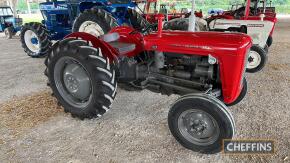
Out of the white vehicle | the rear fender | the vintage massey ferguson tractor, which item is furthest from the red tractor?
the rear fender

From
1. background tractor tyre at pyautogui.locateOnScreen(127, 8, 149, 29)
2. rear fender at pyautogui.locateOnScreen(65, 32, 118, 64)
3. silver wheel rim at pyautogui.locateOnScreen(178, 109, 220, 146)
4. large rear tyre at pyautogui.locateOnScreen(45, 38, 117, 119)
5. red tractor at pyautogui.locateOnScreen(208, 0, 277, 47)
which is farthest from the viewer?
background tractor tyre at pyautogui.locateOnScreen(127, 8, 149, 29)

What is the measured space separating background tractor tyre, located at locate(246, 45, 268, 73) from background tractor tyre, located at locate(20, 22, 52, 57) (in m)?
4.65

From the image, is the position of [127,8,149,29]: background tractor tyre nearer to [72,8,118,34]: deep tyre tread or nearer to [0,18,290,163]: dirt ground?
[72,8,118,34]: deep tyre tread

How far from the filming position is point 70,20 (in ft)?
21.1

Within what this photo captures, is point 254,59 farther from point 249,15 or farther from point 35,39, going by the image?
point 35,39

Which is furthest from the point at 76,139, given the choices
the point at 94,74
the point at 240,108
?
the point at 240,108

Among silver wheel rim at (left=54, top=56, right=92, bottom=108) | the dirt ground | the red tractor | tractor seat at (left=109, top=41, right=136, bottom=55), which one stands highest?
the red tractor

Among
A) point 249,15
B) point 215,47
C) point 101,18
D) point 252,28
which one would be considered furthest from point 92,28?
point 249,15

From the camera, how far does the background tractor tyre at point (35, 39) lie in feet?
19.9

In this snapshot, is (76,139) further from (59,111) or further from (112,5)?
(112,5)

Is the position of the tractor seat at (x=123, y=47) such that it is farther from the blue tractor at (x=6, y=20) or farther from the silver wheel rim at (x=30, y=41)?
the blue tractor at (x=6, y=20)

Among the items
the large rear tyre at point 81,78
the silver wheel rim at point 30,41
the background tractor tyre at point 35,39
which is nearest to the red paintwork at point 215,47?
the large rear tyre at point 81,78

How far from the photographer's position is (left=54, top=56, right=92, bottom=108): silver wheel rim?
2.91m

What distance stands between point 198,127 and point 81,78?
4.77 ft
